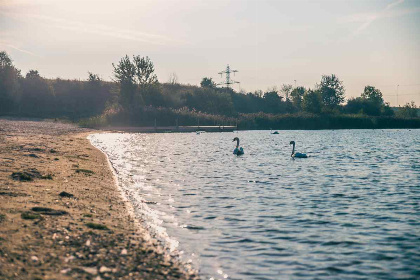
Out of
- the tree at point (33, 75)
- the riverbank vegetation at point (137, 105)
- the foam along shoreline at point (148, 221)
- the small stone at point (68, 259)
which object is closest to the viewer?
the small stone at point (68, 259)

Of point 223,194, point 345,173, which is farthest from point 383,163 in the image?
point 223,194

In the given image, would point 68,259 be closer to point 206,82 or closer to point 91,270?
point 91,270

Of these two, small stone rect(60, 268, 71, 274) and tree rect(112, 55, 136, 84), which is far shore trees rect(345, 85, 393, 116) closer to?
tree rect(112, 55, 136, 84)

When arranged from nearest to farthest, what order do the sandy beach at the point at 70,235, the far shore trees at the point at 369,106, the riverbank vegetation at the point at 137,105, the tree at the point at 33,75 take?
the sandy beach at the point at 70,235 → the riverbank vegetation at the point at 137,105 → the tree at the point at 33,75 → the far shore trees at the point at 369,106

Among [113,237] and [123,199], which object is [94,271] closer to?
[113,237]

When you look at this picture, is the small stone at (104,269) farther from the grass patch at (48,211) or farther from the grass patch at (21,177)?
the grass patch at (21,177)

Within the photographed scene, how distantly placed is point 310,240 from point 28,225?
306 inches

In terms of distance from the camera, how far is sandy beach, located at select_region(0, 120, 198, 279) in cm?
875

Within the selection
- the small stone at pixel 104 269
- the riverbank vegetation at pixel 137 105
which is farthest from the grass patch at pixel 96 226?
the riverbank vegetation at pixel 137 105

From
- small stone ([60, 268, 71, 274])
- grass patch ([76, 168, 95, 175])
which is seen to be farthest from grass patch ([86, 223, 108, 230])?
grass patch ([76, 168, 95, 175])

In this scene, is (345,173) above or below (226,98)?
below

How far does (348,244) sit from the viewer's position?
11.9 m

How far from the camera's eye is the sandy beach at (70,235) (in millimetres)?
8750

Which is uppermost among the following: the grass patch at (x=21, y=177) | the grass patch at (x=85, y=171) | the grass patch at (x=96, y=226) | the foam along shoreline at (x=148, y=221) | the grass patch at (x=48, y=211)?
the grass patch at (x=21, y=177)
